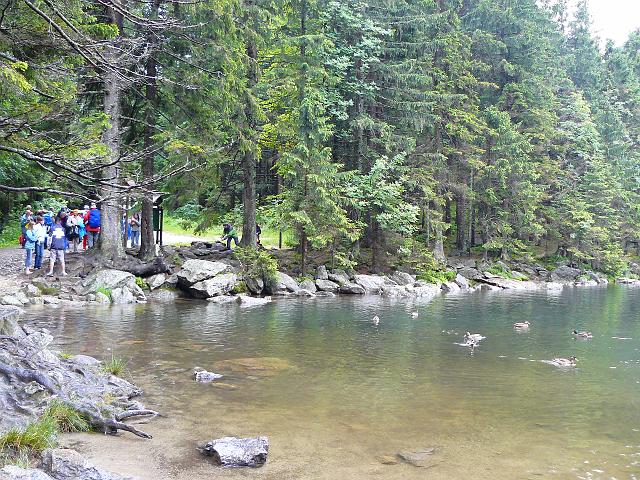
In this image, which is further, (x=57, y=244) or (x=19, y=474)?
(x=57, y=244)

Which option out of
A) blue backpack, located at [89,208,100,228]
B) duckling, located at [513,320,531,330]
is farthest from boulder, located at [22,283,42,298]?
duckling, located at [513,320,531,330]

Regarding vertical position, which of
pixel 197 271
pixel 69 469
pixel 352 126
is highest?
pixel 352 126

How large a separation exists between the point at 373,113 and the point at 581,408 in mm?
24751

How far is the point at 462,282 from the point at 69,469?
91.6 ft

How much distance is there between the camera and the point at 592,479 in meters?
6.14

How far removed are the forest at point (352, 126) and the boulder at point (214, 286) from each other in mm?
3154

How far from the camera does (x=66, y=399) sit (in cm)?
700

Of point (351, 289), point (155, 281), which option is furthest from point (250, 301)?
point (351, 289)

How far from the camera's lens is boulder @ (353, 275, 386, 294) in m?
26.4

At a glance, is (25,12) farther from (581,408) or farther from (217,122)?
(217,122)

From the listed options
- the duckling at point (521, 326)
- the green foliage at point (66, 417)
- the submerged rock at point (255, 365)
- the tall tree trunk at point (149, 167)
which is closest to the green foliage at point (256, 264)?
the tall tree trunk at point (149, 167)

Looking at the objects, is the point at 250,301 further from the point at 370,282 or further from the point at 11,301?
the point at 370,282

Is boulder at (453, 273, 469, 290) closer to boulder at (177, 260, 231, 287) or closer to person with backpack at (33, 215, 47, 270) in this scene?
boulder at (177, 260, 231, 287)

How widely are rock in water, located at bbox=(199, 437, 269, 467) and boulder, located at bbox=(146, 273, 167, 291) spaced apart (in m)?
15.1
